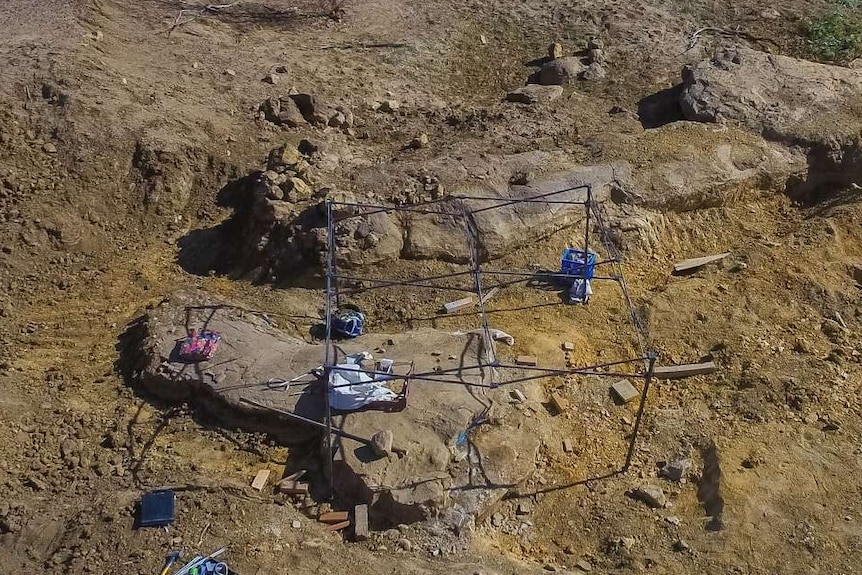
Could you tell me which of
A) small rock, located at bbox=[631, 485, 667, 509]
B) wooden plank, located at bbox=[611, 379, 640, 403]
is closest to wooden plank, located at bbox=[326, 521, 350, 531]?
small rock, located at bbox=[631, 485, 667, 509]

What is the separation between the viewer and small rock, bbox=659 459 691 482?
8.88 metres

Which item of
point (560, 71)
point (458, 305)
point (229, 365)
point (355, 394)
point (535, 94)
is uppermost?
point (560, 71)

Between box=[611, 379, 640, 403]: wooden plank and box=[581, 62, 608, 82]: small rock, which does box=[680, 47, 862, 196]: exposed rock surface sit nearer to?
box=[581, 62, 608, 82]: small rock

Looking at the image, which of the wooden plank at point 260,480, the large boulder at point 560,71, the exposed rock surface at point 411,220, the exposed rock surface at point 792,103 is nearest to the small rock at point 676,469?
the exposed rock surface at point 411,220

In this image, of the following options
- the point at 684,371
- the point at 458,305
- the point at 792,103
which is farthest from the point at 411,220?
the point at 792,103

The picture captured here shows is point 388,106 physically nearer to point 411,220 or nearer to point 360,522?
point 411,220

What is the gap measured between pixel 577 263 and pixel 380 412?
411cm

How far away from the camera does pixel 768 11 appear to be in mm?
17812

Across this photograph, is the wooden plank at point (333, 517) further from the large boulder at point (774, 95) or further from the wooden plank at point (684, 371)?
the large boulder at point (774, 95)

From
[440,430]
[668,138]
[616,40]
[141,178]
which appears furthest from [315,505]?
[616,40]

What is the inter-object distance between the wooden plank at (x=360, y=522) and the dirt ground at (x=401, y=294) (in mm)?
159

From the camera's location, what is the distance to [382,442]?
836 cm

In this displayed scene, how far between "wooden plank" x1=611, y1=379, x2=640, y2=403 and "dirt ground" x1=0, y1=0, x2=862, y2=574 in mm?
181

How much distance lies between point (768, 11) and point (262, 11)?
1232cm
